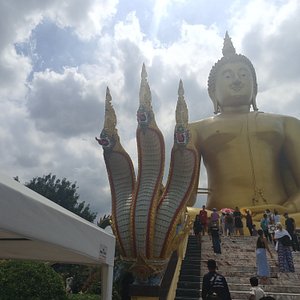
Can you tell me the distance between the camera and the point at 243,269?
7844mm

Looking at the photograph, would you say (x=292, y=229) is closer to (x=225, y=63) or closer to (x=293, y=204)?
(x=293, y=204)

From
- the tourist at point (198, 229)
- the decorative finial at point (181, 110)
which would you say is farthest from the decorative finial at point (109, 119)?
the tourist at point (198, 229)

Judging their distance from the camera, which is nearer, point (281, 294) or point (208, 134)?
point (281, 294)

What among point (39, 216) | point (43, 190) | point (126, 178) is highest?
point (43, 190)

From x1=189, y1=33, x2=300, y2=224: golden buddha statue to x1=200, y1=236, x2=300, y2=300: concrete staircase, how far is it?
465cm

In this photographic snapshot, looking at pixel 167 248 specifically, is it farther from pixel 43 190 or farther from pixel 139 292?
pixel 43 190

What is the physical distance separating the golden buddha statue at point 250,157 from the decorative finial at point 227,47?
1.66 m

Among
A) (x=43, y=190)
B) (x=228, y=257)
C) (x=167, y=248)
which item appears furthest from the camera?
(x=43, y=190)

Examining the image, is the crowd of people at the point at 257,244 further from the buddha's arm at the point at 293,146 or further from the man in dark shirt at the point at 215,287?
the buddha's arm at the point at 293,146

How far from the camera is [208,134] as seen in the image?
1641cm

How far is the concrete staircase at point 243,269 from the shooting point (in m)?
6.63

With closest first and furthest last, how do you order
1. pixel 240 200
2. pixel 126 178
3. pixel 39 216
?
pixel 39 216 < pixel 126 178 < pixel 240 200

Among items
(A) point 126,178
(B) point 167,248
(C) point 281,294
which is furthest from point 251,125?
(C) point 281,294

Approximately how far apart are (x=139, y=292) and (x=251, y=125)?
37.0 feet
